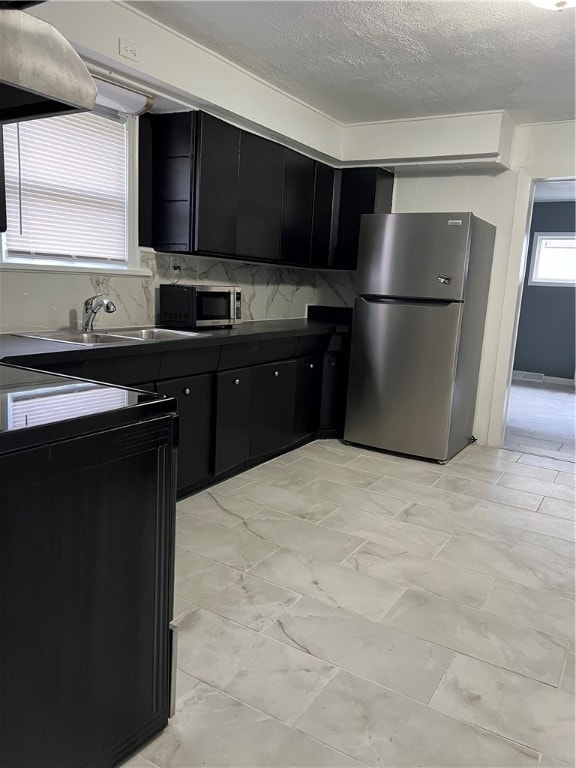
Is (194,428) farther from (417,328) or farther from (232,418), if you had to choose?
(417,328)

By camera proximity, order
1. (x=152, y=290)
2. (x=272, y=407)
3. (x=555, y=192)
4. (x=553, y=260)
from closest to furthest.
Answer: (x=152, y=290)
(x=272, y=407)
(x=555, y=192)
(x=553, y=260)

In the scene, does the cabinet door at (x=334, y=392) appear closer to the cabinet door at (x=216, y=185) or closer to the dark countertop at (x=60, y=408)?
the cabinet door at (x=216, y=185)

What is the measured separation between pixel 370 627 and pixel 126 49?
2705mm

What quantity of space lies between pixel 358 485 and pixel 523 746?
198cm

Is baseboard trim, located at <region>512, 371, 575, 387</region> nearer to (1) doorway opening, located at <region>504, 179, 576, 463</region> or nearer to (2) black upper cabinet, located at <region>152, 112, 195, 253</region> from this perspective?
(1) doorway opening, located at <region>504, 179, 576, 463</region>

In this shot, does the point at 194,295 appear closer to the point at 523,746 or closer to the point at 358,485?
the point at 358,485

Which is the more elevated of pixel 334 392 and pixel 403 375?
pixel 403 375

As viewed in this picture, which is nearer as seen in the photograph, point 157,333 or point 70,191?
point 70,191

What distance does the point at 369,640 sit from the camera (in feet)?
6.57

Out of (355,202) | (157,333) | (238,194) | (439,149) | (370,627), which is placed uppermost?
(439,149)

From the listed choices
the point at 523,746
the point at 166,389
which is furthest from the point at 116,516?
the point at 166,389

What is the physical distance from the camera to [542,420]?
5656mm

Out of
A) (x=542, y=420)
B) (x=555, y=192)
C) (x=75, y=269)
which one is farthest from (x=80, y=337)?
(x=555, y=192)

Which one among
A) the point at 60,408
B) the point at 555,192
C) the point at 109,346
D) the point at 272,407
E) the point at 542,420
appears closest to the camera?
the point at 60,408
